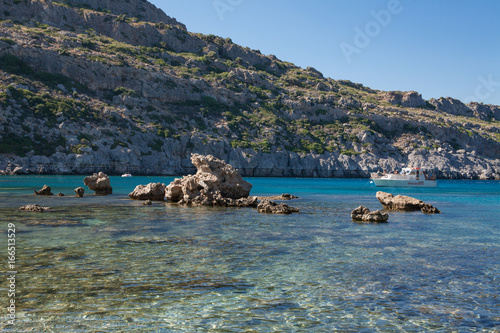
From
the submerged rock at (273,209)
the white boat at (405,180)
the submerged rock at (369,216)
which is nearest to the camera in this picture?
the submerged rock at (369,216)

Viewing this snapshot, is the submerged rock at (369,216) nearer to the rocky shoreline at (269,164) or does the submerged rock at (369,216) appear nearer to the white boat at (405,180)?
the white boat at (405,180)

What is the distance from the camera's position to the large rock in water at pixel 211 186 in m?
34.9

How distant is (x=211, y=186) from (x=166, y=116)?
9753 centimetres

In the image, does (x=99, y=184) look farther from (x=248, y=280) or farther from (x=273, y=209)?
(x=248, y=280)

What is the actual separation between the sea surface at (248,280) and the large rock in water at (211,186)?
13838 mm

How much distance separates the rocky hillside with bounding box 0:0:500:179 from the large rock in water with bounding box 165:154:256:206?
6742 centimetres

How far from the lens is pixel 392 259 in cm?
1422

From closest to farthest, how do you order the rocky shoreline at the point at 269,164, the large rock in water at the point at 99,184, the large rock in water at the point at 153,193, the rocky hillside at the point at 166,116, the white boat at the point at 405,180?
the large rock in water at the point at 153,193, the large rock in water at the point at 99,184, the white boat at the point at 405,180, the rocky shoreline at the point at 269,164, the rocky hillside at the point at 166,116

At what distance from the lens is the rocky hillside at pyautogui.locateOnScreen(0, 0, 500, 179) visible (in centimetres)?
9994

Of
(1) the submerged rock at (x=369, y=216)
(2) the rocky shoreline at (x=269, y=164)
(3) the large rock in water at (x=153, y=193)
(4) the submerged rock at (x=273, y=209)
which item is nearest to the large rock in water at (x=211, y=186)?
(3) the large rock in water at (x=153, y=193)

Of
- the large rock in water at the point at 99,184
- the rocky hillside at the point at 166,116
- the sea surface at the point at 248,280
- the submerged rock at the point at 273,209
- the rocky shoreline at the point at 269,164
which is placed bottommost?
the sea surface at the point at 248,280

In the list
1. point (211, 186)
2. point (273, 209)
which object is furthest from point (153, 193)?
point (273, 209)

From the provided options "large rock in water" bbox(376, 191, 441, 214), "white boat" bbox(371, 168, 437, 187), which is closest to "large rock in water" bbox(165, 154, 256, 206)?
"large rock in water" bbox(376, 191, 441, 214)

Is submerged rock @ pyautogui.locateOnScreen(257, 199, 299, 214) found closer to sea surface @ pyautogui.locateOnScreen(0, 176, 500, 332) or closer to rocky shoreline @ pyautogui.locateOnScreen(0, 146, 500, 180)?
sea surface @ pyautogui.locateOnScreen(0, 176, 500, 332)
